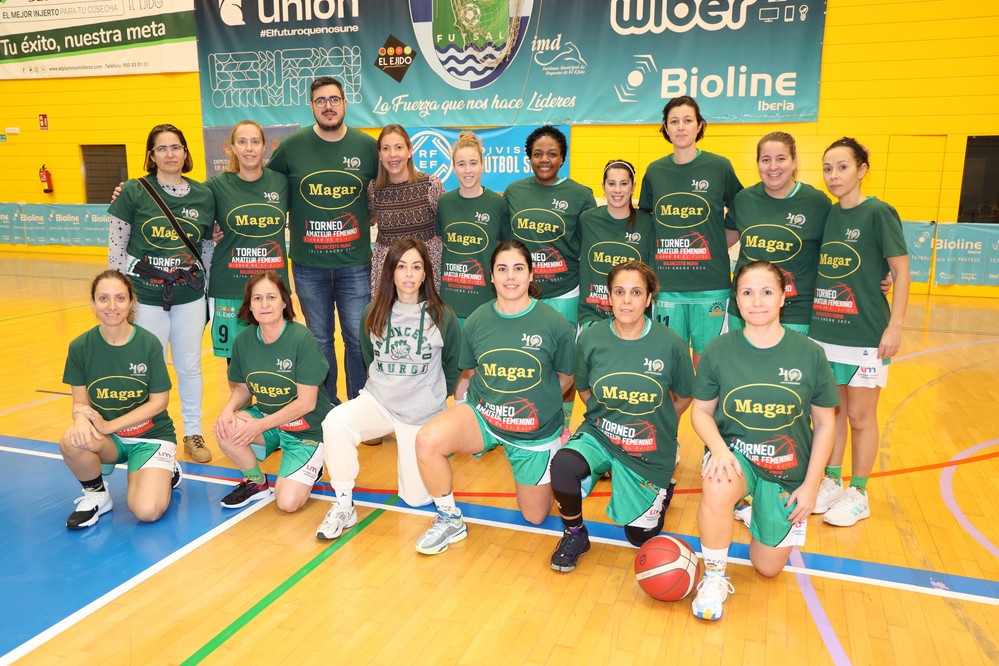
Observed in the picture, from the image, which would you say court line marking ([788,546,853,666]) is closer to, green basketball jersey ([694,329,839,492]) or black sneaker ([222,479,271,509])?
green basketball jersey ([694,329,839,492])

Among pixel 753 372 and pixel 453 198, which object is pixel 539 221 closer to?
pixel 453 198

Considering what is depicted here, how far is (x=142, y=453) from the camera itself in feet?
11.5

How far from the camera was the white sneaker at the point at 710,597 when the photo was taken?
2629mm

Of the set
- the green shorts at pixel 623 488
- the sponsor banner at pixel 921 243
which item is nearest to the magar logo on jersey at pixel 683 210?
the green shorts at pixel 623 488

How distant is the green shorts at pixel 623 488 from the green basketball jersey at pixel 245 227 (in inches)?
85.6

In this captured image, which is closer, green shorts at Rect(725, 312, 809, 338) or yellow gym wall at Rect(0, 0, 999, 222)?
green shorts at Rect(725, 312, 809, 338)

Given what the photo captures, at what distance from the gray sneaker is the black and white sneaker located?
1553mm

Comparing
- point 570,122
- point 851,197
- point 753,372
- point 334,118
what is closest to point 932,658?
point 753,372

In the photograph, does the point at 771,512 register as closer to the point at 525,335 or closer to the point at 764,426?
the point at 764,426

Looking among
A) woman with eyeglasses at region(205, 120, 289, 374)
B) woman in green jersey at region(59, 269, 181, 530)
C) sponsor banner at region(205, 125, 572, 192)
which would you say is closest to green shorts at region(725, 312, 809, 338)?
woman with eyeglasses at region(205, 120, 289, 374)

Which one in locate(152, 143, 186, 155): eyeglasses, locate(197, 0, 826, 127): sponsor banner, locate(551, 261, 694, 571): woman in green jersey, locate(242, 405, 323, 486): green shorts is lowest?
locate(242, 405, 323, 486): green shorts

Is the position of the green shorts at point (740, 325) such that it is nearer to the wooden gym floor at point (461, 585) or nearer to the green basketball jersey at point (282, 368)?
the wooden gym floor at point (461, 585)

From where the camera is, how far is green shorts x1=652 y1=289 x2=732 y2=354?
3789 mm

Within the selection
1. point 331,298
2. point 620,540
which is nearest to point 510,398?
point 620,540
